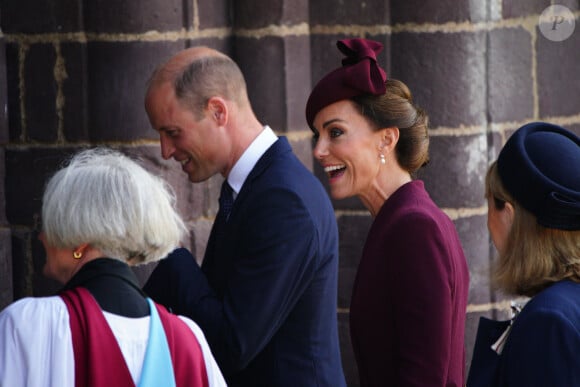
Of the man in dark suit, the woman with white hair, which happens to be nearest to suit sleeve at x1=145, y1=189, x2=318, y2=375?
the man in dark suit

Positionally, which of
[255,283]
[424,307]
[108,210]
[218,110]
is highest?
[218,110]

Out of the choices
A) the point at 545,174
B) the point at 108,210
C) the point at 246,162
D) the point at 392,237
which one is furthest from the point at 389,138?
the point at 108,210

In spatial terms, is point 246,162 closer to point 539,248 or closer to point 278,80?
point 539,248

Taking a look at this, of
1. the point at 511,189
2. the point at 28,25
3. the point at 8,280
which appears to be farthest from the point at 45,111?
the point at 511,189

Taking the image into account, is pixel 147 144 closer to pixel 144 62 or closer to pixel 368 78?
pixel 144 62

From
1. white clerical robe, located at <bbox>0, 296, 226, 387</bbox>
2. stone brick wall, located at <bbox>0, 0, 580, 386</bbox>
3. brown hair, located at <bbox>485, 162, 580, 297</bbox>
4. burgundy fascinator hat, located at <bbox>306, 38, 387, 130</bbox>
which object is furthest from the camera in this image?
stone brick wall, located at <bbox>0, 0, 580, 386</bbox>

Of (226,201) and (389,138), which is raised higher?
(389,138)

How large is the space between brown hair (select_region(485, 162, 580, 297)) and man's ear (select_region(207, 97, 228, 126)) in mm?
892

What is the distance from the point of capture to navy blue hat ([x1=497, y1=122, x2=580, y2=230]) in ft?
8.11

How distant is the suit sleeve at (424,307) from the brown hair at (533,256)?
45 centimetres

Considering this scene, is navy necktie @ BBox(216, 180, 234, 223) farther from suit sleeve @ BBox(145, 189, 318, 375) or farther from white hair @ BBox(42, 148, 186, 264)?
white hair @ BBox(42, 148, 186, 264)

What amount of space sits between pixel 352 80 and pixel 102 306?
125 centimetres

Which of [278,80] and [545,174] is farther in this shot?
[278,80]

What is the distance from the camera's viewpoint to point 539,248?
253 centimetres
